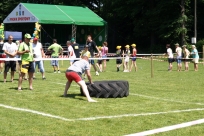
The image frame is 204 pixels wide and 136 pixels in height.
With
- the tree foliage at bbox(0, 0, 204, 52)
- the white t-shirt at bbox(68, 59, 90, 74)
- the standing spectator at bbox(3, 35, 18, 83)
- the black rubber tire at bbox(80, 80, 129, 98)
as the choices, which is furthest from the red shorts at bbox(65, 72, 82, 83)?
the tree foliage at bbox(0, 0, 204, 52)

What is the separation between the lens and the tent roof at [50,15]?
4420cm

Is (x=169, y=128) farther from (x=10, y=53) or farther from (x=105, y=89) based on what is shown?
(x=10, y=53)

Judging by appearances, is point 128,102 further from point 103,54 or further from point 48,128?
point 103,54

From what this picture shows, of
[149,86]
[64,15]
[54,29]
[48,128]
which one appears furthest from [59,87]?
[54,29]

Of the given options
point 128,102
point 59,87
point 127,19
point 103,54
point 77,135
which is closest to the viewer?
point 77,135

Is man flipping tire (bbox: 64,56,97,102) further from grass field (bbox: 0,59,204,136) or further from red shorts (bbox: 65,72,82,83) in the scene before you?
grass field (bbox: 0,59,204,136)

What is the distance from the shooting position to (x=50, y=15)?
1788 inches

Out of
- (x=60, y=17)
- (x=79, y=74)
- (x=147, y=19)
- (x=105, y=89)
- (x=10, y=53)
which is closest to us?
(x=79, y=74)

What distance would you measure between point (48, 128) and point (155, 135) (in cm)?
197

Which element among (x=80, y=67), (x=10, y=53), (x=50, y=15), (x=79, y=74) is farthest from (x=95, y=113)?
(x=50, y=15)

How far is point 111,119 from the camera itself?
955 cm

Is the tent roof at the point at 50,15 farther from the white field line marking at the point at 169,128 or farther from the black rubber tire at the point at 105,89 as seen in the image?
the white field line marking at the point at 169,128

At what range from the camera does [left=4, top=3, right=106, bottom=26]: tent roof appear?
44200 mm

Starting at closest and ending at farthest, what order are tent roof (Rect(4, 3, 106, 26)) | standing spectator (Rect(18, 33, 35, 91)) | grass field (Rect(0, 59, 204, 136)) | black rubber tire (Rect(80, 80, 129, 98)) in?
grass field (Rect(0, 59, 204, 136)) < black rubber tire (Rect(80, 80, 129, 98)) < standing spectator (Rect(18, 33, 35, 91)) < tent roof (Rect(4, 3, 106, 26))
